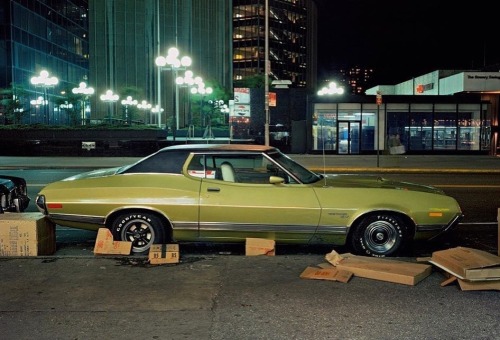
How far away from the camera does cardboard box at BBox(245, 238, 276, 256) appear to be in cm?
732

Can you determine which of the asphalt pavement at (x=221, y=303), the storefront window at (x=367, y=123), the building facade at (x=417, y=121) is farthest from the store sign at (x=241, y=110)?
the asphalt pavement at (x=221, y=303)

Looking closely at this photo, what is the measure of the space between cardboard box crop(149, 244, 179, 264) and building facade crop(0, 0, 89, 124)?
42716 mm

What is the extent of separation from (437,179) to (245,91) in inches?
426

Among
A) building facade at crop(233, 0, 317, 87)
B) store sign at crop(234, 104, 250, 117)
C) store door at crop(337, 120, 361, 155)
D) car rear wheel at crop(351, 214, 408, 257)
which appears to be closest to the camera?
car rear wheel at crop(351, 214, 408, 257)

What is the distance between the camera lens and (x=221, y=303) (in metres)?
5.35

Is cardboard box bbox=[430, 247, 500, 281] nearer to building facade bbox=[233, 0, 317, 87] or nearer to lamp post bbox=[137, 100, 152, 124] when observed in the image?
lamp post bbox=[137, 100, 152, 124]

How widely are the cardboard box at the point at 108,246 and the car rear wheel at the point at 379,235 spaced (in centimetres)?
286

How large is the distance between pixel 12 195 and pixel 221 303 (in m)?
6.27

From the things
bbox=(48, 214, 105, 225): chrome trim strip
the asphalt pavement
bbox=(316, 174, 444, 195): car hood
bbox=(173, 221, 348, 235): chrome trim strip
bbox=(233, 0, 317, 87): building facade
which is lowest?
the asphalt pavement

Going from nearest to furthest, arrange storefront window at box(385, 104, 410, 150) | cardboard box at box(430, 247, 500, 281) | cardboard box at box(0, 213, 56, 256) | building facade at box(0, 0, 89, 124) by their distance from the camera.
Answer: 1. cardboard box at box(430, 247, 500, 281)
2. cardboard box at box(0, 213, 56, 256)
3. storefront window at box(385, 104, 410, 150)
4. building facade at box(0, 0, 89, 124)

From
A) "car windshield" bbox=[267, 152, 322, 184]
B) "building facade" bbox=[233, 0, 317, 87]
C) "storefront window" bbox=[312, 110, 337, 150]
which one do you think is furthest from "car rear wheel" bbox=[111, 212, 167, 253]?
"building facade" bbox=[233, 0, 317, 87]

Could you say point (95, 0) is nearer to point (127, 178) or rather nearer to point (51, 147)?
point (51, 147)

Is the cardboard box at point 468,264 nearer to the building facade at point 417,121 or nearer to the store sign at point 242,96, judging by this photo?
the store sign at point 242,96

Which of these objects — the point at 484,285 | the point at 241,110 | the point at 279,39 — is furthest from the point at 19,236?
the point at 279,39
